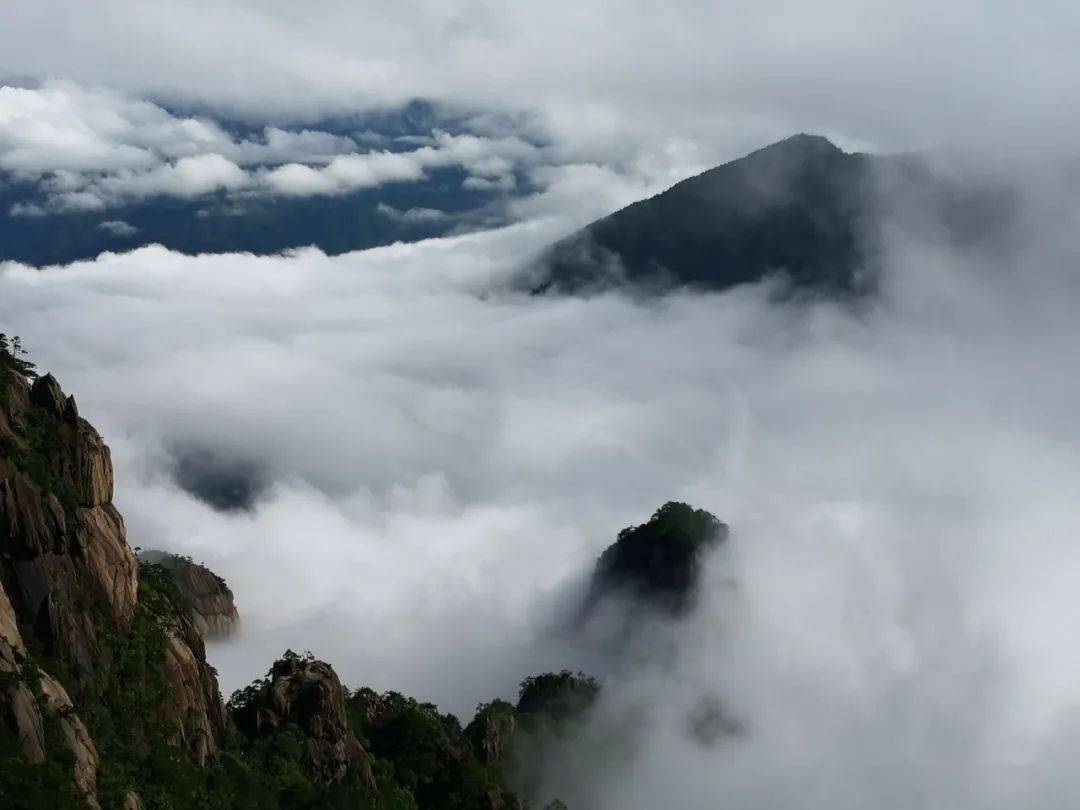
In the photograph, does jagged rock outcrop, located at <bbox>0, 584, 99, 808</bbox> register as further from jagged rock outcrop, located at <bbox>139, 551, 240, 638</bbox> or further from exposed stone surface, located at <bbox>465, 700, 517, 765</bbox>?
jagged rock outcrop, located at <bbox>139, 551, 240, 638</bbox>

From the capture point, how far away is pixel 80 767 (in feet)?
143

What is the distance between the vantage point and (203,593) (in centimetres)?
14438

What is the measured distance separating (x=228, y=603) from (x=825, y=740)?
85.7 metres

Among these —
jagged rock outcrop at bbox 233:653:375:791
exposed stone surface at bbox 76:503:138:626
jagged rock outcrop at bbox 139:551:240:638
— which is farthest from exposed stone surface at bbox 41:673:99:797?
jagged rock outcrop at bbox 139:551:240:638

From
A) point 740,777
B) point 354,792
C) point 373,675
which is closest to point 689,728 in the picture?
point 740,777

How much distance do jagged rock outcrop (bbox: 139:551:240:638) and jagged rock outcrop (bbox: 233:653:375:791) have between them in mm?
67272

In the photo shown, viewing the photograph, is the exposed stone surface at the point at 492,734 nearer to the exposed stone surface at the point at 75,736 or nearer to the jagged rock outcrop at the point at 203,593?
the jagged rock outcrop at the point at 203,593

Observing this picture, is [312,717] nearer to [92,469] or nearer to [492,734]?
[92,469]

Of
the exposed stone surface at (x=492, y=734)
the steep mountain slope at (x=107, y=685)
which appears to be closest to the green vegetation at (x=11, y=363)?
the steep mountain slope at (x=107, y=685)

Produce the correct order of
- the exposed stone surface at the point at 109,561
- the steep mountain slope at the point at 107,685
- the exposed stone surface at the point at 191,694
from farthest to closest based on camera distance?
1. the exposed stone surface at the point at 191,694
2. the exposed stone surface at the point at 109,561
3. the steep mountain slope at the point at 107,685

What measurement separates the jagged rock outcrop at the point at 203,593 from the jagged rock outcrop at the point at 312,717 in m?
67.3

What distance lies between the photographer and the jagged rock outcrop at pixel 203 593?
139m

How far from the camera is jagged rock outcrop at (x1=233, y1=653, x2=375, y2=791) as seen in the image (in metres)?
69.7

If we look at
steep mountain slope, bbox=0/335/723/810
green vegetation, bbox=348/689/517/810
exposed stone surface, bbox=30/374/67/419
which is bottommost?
steep mountain slope, bbox=0/335/723/810
